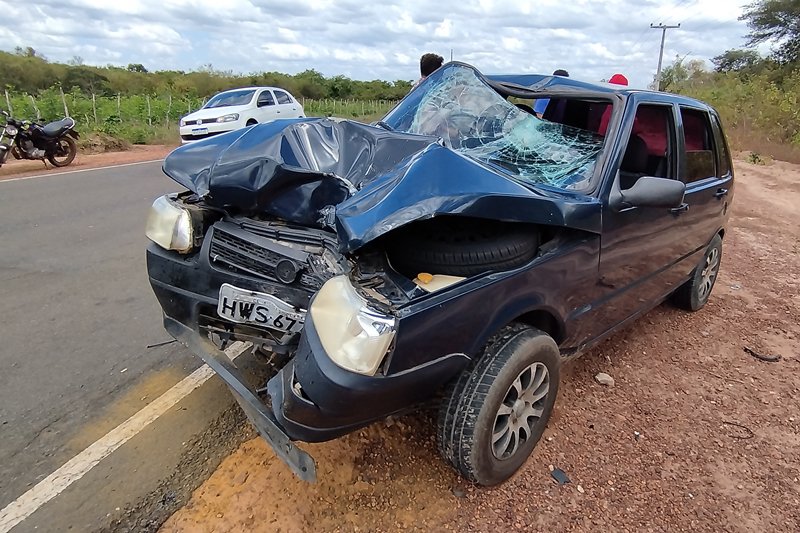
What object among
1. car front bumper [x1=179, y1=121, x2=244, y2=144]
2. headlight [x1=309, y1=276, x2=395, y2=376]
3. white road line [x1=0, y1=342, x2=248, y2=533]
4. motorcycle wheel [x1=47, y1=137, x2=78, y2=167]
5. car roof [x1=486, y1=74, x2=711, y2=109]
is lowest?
white road line [x1=0, y1=342, x2=248, y2=533]

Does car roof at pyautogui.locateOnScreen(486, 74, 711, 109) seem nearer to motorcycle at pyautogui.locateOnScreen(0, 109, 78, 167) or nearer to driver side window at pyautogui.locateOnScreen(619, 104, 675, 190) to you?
driver side window at pyautogui.locateOnScreen(619, 104, 675, 190)

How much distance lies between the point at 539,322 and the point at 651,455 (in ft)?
2.94

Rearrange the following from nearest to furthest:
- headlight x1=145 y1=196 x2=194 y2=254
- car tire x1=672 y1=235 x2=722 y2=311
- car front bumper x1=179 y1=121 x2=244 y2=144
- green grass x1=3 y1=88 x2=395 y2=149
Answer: headlight x1=145 y1=196 x2=194 y2=254, car tire x1=672 y1=235 x2=722 y2=311, car front bumper x1=179 y1=121 x2=244 y2=144, green grass x1=3 y1=88 x2=395 y2=149

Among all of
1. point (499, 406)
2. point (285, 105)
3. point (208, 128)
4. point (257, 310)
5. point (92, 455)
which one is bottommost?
point (92, 455)

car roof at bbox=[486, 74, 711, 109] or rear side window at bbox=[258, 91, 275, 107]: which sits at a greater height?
car roof at bbox=[486, 74, 711, 109]

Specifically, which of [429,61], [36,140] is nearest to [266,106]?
[36,140]

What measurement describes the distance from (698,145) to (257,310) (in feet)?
11.1

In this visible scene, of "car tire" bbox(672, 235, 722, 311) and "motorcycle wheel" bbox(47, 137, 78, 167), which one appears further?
"motorcycle wheel" bbox(47, 137, 78, 167)

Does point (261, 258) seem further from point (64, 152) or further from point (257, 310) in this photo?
point (64, 152)

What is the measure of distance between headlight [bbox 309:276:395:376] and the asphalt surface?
1.20 meters

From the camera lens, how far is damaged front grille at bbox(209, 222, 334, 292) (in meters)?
2.42

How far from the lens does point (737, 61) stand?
37938 mm

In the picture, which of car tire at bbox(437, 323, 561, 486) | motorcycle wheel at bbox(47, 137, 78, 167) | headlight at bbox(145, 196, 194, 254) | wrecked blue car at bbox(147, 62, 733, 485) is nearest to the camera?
wrecked blue car at bbox(147, 62, 733, 485)

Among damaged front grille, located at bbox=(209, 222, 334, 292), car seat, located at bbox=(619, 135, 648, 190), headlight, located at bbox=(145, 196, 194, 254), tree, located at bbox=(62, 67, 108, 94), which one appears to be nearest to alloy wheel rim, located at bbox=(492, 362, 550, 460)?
damaged front grille, located at bbox=(209, 222, 334, 292)
